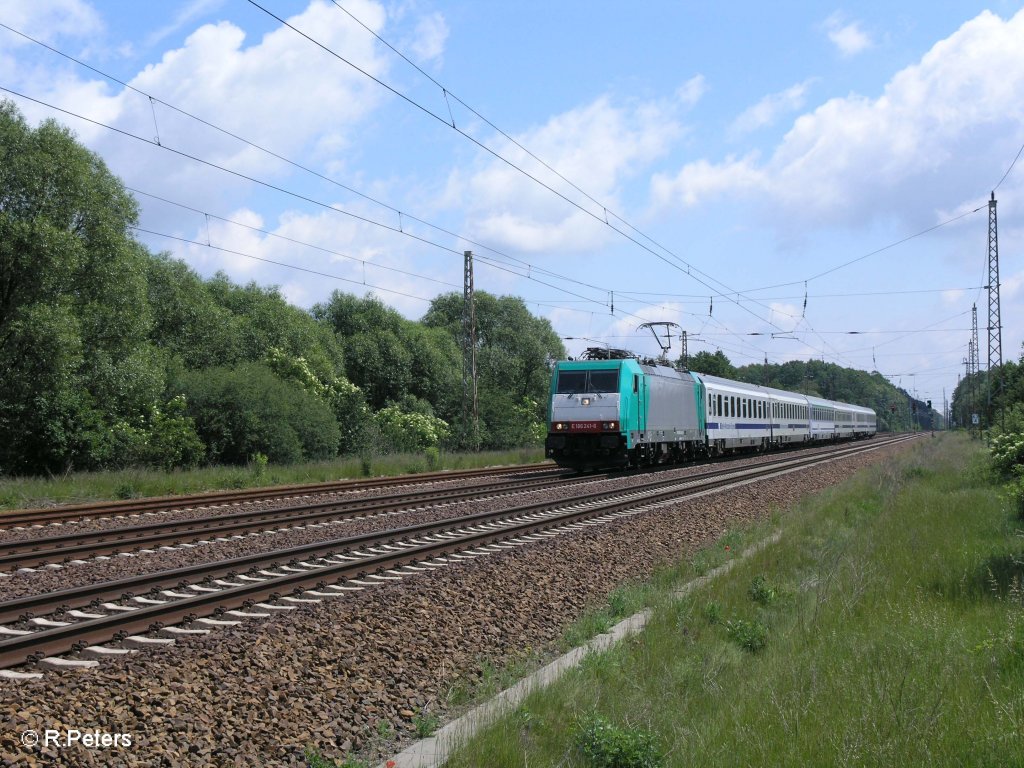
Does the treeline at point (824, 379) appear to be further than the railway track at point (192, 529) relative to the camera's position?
Yes

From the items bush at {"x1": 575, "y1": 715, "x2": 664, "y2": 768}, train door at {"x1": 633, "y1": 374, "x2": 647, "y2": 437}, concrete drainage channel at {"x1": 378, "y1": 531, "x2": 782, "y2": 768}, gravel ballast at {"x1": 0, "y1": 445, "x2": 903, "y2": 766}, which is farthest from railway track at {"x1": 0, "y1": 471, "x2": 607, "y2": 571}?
train door at {"x1": 633, "y1": 374, "x2": 647, "y2": 437}

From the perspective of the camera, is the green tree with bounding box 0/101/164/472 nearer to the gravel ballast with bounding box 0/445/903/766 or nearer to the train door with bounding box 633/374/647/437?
the train door with bounding box 633/374/647/437

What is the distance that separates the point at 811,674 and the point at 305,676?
3.47m

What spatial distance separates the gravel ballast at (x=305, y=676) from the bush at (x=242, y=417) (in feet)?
74.5

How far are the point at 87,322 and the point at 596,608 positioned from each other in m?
24.7

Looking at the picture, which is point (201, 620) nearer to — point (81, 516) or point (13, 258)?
point (81, 516)

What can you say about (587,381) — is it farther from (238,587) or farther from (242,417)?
(238,587)

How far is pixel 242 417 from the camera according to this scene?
32.2 meters

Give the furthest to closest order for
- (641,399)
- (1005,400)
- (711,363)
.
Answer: (711,363), (1005,400), (641,399)

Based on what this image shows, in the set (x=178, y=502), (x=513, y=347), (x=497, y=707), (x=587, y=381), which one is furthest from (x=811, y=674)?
(x=513, y=347)

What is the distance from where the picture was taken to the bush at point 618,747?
197 inches
